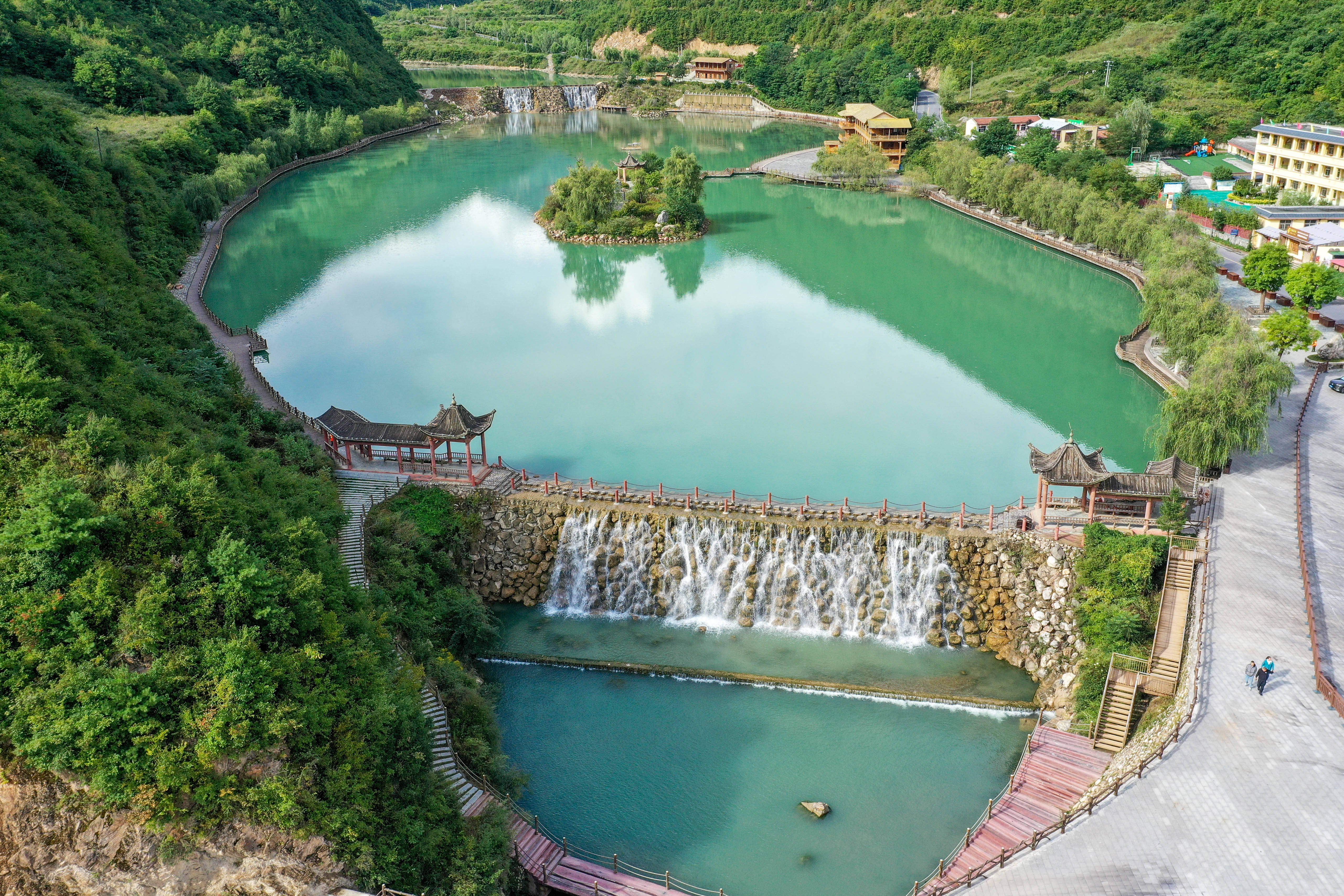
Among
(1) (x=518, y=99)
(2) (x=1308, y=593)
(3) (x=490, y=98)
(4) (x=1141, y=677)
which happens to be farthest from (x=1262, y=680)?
(1) (x=518, y=99)

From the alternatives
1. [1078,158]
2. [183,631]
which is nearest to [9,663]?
[183,631]

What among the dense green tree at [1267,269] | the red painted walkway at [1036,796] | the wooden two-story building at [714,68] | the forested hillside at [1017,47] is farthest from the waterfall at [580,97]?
the red painted walkway at [1036,796]

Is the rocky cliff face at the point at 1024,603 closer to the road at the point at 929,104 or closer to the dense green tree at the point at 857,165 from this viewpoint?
the dense green tree at the point at 857,165

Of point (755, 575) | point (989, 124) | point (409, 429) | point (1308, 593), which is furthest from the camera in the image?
point (989, 124)

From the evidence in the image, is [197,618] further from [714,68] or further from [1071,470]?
A: [714,68]

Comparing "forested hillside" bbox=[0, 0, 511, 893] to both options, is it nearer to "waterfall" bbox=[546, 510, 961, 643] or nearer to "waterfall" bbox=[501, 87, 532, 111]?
"waterfall" bbox=[546, 510, 961, 643]

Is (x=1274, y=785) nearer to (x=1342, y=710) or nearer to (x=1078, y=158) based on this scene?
(x=1342, y=710)
